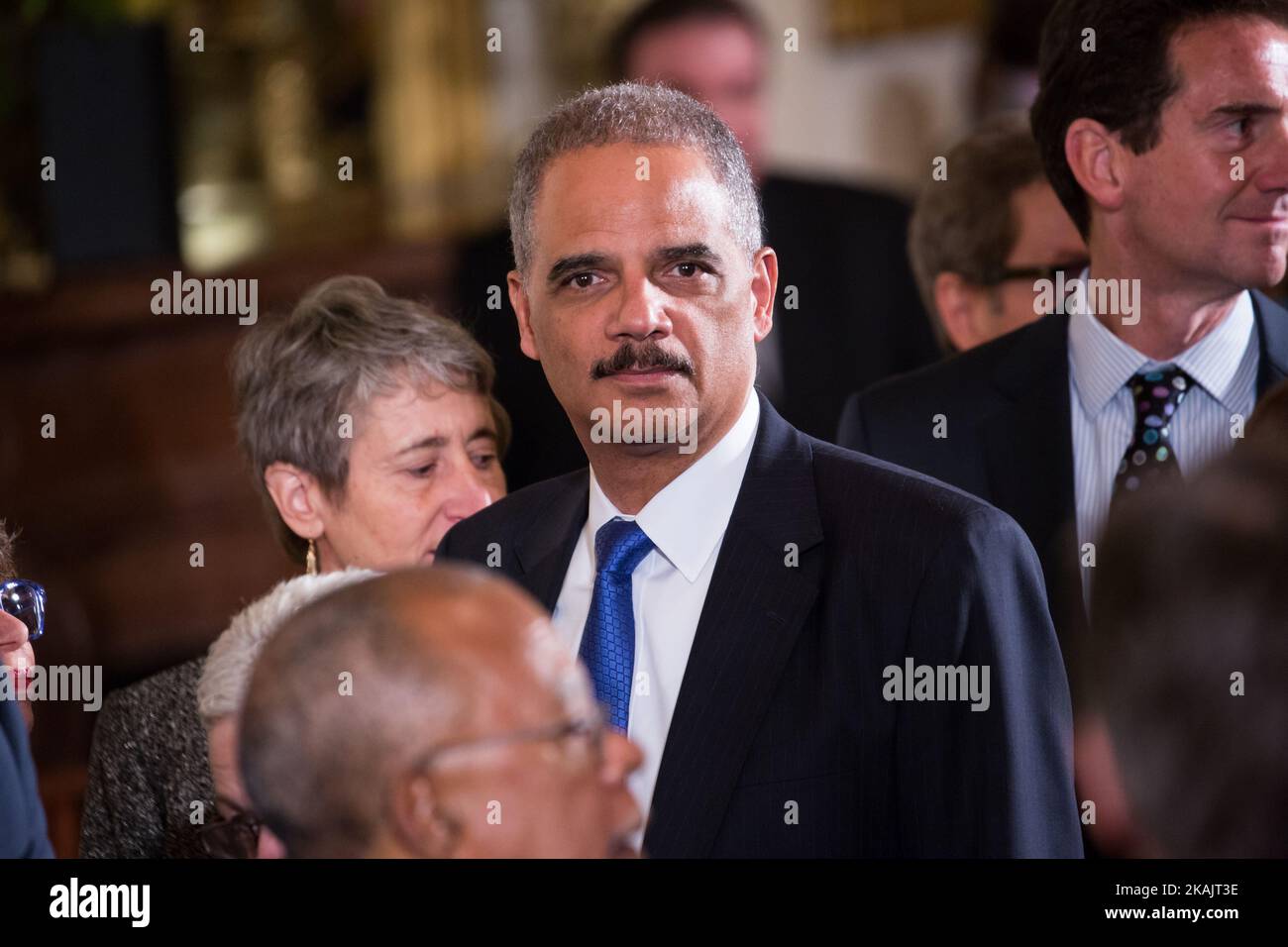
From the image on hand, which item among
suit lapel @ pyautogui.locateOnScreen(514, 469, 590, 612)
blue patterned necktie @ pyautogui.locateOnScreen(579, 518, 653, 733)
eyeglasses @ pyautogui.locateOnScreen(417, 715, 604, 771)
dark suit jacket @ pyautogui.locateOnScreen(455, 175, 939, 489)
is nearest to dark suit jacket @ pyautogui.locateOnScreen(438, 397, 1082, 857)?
blue patterned necktie @ pyautogui.locateOnScreen(579, 518, 653, 733)

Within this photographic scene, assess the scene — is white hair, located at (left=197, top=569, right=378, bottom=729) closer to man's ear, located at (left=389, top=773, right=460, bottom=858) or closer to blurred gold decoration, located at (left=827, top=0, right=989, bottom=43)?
man's ear, located at (left=389, top=773, right=460, bottom=858)

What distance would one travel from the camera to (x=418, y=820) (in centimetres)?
143

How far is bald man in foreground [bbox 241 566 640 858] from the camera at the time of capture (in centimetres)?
142

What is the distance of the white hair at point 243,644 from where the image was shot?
80.3 inches

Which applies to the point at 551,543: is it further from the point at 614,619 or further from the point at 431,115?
the point at 431,115

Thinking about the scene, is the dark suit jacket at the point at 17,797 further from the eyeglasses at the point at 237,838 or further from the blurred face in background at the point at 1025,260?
the blurred face in background at the point at 1025,260

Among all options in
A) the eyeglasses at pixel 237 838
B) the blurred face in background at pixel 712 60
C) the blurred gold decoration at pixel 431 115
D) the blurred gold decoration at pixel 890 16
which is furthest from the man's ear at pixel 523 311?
the blurred gold decoration at pixel 431 115

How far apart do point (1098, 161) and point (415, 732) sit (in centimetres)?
140

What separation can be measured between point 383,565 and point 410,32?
4430mm

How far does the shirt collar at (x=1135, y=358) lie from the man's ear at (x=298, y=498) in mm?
1065

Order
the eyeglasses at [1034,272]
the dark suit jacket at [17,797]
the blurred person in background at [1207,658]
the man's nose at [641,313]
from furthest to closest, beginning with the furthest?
the eyeglasses at [1034,272]
the man's nose at [641,313]
the dark suit jacket at [17,797]
the blurred person in background at [1207,658]

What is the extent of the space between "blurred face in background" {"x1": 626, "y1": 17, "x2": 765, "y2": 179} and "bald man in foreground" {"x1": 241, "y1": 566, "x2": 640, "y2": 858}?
8.70 ft

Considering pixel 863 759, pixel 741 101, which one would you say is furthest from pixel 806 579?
pixel 741 101
